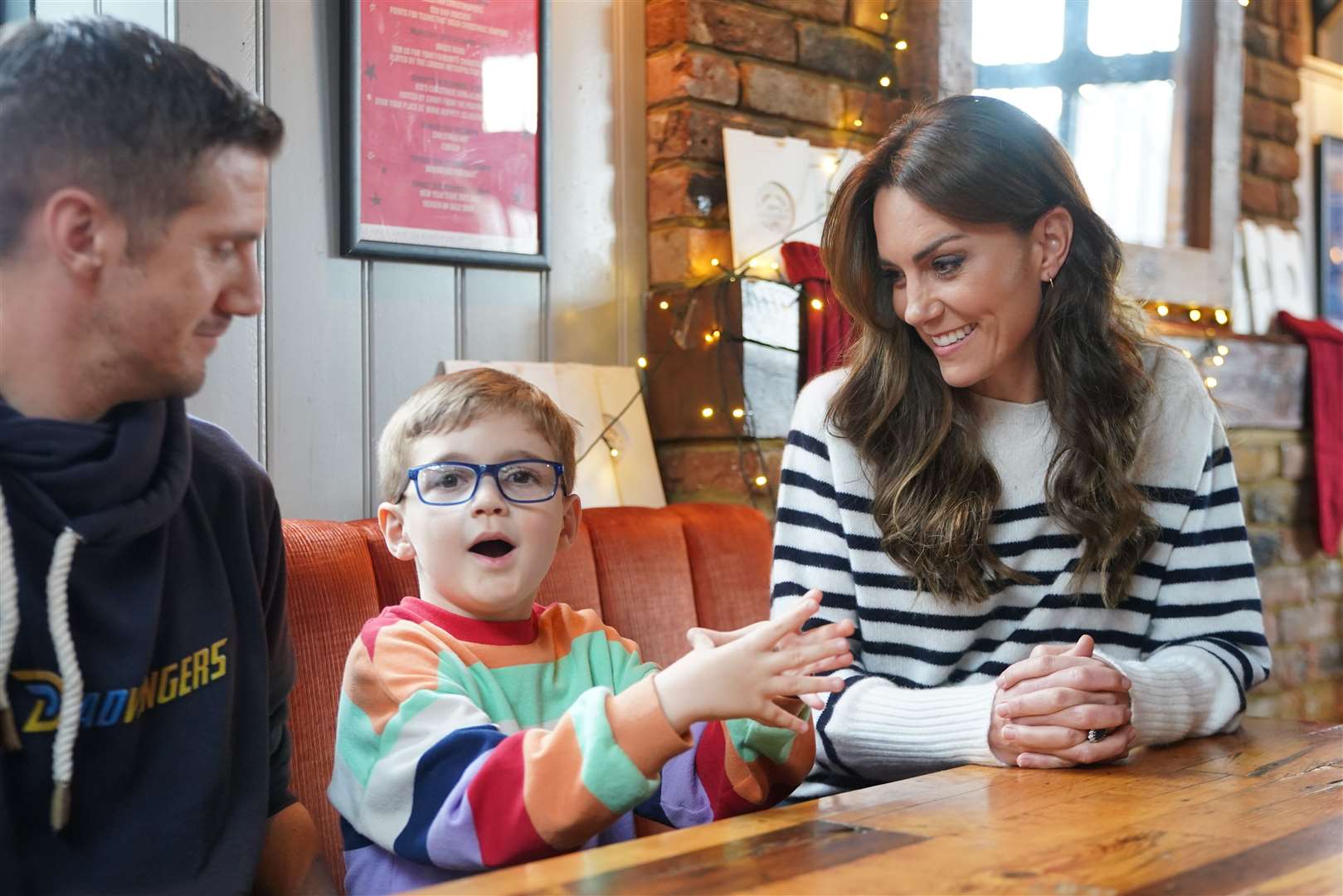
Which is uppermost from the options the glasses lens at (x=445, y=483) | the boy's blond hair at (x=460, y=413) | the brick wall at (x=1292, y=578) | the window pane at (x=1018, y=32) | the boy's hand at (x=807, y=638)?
the window pane at (x=1018, y=32)

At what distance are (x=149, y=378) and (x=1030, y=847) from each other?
733 mm

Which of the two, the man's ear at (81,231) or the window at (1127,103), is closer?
the man's ear at (81,231)

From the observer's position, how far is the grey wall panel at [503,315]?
2271 mm

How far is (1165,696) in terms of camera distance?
1406mm

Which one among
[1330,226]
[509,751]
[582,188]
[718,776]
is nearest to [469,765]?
[509,751]

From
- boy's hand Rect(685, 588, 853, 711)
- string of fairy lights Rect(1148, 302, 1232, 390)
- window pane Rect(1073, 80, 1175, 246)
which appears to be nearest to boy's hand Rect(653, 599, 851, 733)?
boy's hand Rect(685, 588, 853, 711)

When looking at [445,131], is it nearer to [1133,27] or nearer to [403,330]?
[403,330]

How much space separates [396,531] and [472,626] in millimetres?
171

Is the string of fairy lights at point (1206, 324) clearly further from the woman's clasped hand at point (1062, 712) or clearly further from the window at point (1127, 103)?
the woman's clasped hand at point (1062, 712)

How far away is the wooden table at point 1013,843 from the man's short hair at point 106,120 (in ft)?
1.74

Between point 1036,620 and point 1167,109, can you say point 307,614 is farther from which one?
point 1167,109

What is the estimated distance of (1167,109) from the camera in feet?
12.4

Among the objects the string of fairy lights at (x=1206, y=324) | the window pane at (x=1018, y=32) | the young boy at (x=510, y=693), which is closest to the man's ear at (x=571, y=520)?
the young boy at (x=510, y=693)

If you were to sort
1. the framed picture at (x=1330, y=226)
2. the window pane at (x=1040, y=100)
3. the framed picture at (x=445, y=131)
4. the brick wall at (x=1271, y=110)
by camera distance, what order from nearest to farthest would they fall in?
the framed picture at (x=445, y=131), the window pane at (x=1040, y=100), the brick wall at (x=1271, y=110), the framed picture at (x=1330, y=226)
